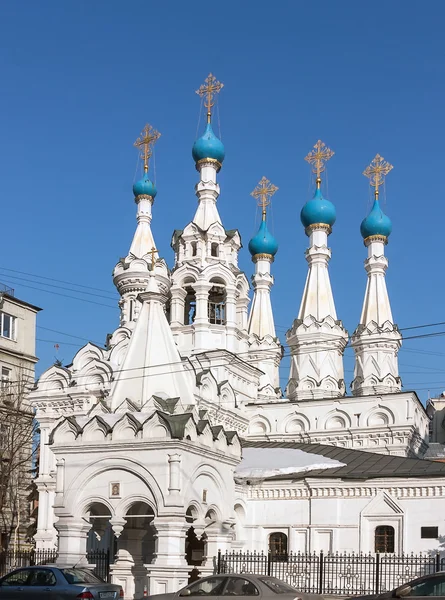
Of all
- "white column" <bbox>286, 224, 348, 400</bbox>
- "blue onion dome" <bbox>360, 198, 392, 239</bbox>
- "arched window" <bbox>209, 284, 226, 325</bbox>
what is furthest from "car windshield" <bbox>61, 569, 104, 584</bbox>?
"blue onion dome" <bbox>360, 198, 392, 239</bbox>

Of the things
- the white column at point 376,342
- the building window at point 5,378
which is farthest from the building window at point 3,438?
the white column at point 376,342

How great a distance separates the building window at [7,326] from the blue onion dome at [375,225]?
19.0m

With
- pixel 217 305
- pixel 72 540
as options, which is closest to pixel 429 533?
pixel 72 540

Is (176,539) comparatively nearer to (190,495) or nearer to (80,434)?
(190,495)

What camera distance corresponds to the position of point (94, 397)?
3412cm

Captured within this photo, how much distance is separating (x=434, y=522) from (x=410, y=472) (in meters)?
1.46

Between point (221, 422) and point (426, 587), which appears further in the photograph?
point (221, 422)

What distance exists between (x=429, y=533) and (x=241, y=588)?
34.3ft

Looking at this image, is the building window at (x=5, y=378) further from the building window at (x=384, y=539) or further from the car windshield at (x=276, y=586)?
the car windshield at (x=276, y=586)

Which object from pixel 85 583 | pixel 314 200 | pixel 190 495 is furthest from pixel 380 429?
pixel 85 583

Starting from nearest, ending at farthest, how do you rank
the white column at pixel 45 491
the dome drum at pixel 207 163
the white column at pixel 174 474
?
the white column at pixel 174 474, the white column at pixel 45 491, the dome drum at pixel 207 163

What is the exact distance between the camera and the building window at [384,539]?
23656mm

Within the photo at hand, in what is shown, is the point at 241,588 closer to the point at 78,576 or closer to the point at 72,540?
the point at 78,576

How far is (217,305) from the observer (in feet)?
123
